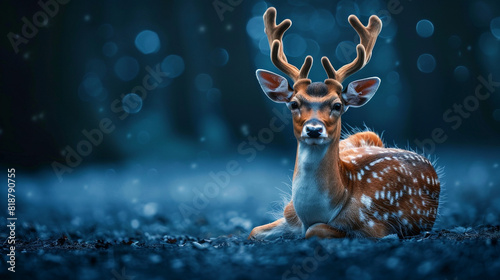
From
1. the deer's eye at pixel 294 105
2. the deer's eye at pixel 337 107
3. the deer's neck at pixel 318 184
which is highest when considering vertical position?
the deer's eye at pixel 294 105

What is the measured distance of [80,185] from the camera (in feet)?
27.4

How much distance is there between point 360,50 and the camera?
3871 millimetres

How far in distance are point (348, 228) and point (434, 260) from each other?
0.93m

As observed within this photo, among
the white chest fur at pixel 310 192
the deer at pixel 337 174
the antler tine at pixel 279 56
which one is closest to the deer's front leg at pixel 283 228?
the deer at pixel 337 174

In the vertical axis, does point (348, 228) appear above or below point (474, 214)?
above

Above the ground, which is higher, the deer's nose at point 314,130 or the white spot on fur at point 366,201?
the deer's nose at point 314,130

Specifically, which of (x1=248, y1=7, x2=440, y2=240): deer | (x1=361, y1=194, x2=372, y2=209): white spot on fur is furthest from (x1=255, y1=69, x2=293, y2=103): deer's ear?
(x1=361, y1=194, x2=372, y2=209): white spot on fur

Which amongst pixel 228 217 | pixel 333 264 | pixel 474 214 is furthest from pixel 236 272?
pixel 474 214

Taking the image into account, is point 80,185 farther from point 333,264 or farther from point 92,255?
point 333,264

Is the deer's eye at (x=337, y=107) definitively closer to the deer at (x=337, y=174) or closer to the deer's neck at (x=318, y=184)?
the deer at (x=337, y=174)

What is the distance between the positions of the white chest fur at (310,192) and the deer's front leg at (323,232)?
0.26ft

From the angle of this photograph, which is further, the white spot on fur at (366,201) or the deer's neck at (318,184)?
the white spot on fur at (366,201)

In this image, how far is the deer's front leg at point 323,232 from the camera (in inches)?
144

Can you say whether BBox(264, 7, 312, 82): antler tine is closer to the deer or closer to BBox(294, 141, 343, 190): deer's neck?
the deer
